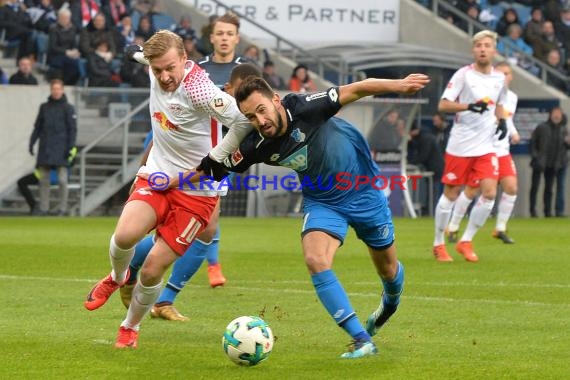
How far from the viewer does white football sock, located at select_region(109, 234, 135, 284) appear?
862 centimetres

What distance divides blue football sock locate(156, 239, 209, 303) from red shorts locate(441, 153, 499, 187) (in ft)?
18.7

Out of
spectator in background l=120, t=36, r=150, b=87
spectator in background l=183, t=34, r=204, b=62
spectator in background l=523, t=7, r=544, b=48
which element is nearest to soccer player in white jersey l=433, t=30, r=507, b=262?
spectator in background l=183, t=34, r=204, b=62

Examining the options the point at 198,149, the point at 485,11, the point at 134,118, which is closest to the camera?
the point at 198,149

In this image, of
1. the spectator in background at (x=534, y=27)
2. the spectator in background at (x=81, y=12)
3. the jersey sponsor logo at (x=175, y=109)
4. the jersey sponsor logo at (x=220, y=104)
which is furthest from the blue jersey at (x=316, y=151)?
the spectator in background at (x=534, y=27)

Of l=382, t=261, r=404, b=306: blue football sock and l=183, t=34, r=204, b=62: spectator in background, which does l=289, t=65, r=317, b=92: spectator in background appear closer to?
l=183, t=34, r=204, b=62: spectator in background

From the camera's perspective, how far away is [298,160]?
8.06 m

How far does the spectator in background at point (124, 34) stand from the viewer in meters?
25.8

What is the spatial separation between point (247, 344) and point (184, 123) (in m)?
1.81

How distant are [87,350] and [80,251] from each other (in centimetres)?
805

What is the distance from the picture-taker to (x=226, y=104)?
830cm

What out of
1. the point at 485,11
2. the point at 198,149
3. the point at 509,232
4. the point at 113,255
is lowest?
the point at 509,232

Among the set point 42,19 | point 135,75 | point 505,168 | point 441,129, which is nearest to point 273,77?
point 135,75

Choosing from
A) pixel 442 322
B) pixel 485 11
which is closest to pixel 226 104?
pixel 442 322

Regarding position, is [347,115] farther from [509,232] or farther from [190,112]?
[190,112]
